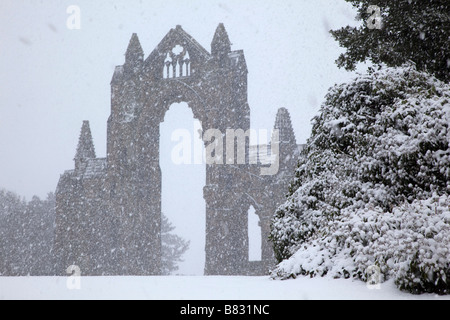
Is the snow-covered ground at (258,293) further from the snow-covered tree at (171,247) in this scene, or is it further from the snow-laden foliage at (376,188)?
the snow-covered tree at (171,247)

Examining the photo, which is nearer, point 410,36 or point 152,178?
point 410,36

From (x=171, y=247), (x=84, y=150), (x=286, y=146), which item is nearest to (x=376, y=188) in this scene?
(x=286, y=146)

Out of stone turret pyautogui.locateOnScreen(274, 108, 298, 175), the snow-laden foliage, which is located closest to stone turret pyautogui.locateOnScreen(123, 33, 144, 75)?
stone turret pyautogui.locateOnScreen(274, 108, 298, 175)

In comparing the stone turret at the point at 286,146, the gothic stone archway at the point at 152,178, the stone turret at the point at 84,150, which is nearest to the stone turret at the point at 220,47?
the gothic stone archway at the point at 152,178

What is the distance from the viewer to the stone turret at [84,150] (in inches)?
1367

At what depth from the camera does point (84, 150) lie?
35406 millimetres

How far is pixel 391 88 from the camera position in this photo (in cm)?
918

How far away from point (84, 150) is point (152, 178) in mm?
6561

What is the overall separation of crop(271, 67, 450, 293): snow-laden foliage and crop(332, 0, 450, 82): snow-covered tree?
236 centimetres

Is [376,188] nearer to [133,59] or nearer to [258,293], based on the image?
[258,293]

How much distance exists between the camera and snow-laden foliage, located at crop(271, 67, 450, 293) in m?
6.53

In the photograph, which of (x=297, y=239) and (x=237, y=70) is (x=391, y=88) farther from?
(x=237, y=70)

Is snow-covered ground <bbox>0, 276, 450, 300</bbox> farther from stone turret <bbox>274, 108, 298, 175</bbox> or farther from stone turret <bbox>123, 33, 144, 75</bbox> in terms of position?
stone turret <bbox>123, 33, 144, 75</bbox>

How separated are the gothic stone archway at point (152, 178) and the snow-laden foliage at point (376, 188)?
1654 centimetres
